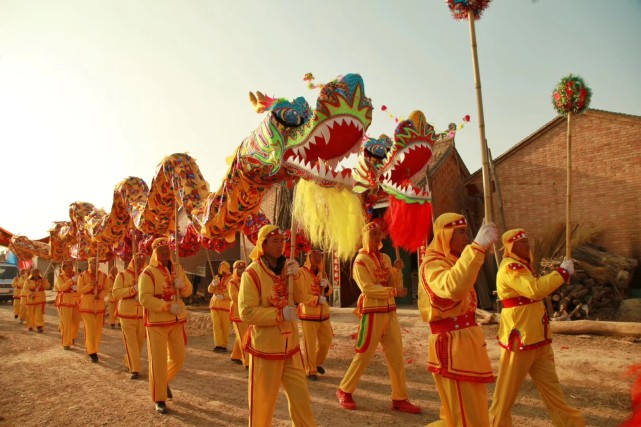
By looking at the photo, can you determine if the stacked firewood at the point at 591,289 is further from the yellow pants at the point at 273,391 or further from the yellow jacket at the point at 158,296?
the yellow jacket at the point at 158,296

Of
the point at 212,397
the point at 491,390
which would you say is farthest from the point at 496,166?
the point at 212,397

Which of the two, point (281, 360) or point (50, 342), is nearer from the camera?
point (281, 360)

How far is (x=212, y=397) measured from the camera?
5.57m

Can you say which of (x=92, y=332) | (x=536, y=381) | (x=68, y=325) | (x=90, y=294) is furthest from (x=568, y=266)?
(x=68, y=325)

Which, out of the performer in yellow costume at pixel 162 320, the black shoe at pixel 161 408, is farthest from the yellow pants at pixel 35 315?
the black shoe at pixel 161 408

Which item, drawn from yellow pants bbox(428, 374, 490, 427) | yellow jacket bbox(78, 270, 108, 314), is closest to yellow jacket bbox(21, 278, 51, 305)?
yellow jacket bbox(78, 270, 108, 314)

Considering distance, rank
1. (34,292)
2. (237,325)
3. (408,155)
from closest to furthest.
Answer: (408,155), (237,325), (34,292)

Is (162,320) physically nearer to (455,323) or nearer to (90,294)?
(455,323)

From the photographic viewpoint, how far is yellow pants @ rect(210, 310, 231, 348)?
8.95m

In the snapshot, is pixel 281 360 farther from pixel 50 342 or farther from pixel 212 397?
pixel 50 342

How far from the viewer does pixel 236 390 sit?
19.4 ft

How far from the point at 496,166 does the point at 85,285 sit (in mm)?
10412

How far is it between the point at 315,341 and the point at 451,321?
391 centimetres

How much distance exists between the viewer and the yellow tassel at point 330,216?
4.29 metres
